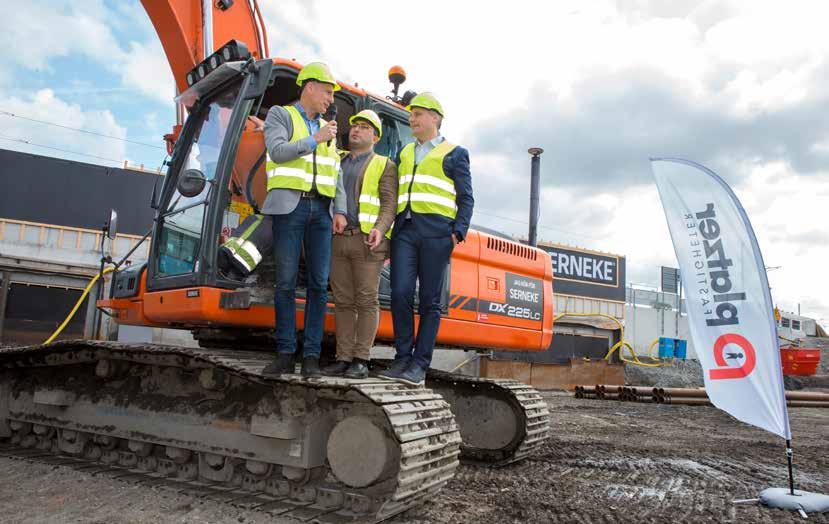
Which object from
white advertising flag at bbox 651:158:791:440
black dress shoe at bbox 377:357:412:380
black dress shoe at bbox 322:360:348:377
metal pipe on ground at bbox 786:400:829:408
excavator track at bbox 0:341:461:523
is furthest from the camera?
metal pipe on ground at bbox 786:400:829:408

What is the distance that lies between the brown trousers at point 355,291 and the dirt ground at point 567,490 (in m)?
1.02

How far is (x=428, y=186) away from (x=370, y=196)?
14.3 inches

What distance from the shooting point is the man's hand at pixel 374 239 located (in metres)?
3.85

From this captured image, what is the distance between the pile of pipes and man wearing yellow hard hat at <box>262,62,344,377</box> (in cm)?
1121

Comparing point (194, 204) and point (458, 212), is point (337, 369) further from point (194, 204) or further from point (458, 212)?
point (194, 204)

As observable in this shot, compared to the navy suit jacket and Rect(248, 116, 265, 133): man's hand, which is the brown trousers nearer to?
the navy suit jacket

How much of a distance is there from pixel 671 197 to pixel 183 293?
354cm

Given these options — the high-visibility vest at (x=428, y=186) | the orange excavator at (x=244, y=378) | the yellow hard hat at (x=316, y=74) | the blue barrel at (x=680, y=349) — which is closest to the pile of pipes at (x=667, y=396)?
the blue barrel at (x=680, y=349)

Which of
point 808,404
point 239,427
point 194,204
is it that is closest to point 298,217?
point 194,204

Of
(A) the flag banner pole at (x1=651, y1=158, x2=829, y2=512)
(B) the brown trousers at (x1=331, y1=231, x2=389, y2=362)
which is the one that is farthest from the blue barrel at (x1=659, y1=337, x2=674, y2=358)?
(B) the brown trousers at (x1=331, y1=231, x2=389, y2=362)

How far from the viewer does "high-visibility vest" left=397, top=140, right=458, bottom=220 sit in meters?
3.99

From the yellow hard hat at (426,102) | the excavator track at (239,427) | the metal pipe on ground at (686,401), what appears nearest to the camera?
the excavator track at (239,427)

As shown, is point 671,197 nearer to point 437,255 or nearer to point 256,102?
point 437,255

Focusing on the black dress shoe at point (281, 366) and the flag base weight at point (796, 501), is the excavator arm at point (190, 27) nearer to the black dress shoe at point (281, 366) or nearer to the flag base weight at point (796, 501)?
the black dress shoe at point (281, 366)
